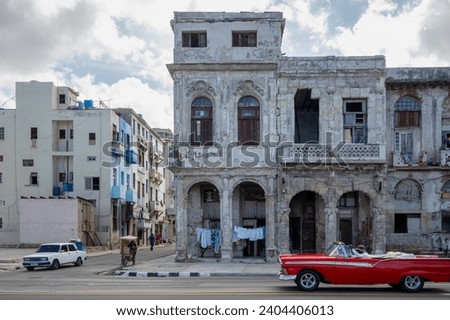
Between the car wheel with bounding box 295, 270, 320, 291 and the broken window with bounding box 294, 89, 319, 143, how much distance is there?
16.2 meters

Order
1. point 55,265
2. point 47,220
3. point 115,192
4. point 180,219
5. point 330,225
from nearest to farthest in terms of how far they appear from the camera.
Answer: point 55,265
point 330,225
point 180,219
point 47,220
point 115,192

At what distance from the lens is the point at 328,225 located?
99.8ft

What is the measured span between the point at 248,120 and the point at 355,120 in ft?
18.7

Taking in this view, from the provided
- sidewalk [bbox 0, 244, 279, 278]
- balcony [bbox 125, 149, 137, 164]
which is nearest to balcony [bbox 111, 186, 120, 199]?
balcony [bbox 125, 149, 137, 164]

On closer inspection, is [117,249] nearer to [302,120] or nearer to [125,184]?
[125,184]

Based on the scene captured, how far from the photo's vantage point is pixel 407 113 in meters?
32.9

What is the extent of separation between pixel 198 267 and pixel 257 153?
690 centimetres

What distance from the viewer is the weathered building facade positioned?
100ft

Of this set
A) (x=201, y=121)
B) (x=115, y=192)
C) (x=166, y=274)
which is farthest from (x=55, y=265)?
(x=115, y=192)

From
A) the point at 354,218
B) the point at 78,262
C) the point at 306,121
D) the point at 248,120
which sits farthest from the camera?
the point at 306,121

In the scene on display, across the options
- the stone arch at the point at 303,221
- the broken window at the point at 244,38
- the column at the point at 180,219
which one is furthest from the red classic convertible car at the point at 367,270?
the broken window at the point at 244,38

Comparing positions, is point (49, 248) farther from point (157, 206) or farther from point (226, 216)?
point (157, 206)

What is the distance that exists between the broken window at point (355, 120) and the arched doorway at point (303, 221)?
155 inches

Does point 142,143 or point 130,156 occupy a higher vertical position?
point 142,143
